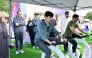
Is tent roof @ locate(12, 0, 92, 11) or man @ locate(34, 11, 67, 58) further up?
tent roof @ locate(12, 0, 92, 11)

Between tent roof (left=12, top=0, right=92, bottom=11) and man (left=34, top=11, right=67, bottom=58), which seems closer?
man (left=34, top=11, right=67, bottom=58)

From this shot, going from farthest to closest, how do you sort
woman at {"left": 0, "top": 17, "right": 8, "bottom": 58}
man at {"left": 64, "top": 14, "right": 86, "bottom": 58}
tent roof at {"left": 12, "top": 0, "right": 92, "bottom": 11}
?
tent roof at {"left": 12, "top": 0, "right": 92, "bottom": 11}
man at {"left": 64, "top": 14, "right": 86, "bottom": 58}
woman at {"left": 0, "top": 17, "right": 8, "bottom": 58}

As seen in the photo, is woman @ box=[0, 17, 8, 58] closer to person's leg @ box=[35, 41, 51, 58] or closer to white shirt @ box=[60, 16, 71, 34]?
person's leg @ box=[35, 41, 51, 58]

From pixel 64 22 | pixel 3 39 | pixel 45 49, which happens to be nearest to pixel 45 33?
pixel 45 49

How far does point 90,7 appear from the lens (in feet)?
30.1

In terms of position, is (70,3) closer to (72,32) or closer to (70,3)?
(70,3)

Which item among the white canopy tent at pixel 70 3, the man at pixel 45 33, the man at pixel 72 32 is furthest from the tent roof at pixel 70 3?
the man at pixel 45 33

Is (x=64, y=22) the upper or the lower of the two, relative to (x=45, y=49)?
upper

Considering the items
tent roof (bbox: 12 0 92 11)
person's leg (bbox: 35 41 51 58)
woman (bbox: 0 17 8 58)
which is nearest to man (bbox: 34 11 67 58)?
person's leg (bbox: 35 41 51 58)

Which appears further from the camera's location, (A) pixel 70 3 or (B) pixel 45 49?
(A) pixel 70 3

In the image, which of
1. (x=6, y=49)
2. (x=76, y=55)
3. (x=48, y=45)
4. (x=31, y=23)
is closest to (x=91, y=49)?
(x=76, y=55)

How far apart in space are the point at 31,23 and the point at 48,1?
1994mm

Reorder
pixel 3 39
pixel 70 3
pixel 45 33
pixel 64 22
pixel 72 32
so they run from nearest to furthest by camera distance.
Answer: pixel 45 33
pixel 3 39
pixel 72 32
pixel 70 3
pixel 64 22

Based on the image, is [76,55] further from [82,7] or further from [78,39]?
[82,7]
